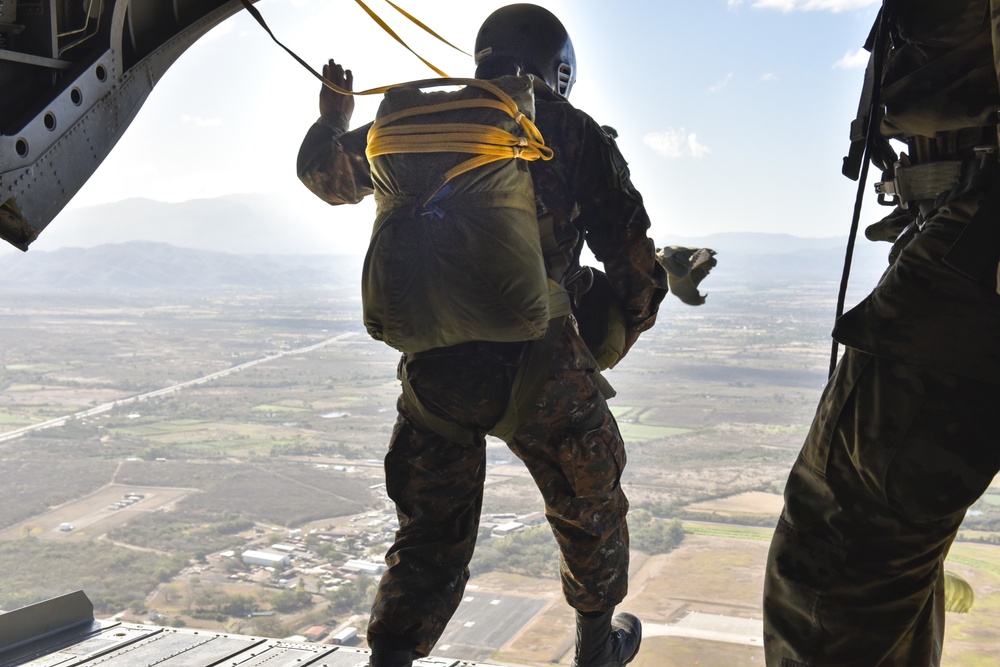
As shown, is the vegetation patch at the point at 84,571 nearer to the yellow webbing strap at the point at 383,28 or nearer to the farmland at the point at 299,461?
the farmland at the point at 299,461

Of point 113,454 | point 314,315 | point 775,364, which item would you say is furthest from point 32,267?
point 775,364

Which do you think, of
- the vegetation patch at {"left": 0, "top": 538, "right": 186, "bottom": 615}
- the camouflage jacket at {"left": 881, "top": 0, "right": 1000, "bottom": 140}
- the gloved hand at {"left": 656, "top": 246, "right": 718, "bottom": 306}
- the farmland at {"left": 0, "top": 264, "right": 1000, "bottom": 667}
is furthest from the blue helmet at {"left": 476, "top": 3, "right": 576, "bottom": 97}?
the vegetation patch at {"left": 0, "top": 538, "right": 186, "bottom": 615}

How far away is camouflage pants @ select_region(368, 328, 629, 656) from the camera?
6.88ft

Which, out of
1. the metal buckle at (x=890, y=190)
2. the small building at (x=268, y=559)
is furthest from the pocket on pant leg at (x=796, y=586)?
the small building at (x=268, y=559)

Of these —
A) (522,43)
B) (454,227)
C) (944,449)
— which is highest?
(522,43)

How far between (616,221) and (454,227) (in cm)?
53

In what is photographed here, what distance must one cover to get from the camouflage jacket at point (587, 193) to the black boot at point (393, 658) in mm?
1039

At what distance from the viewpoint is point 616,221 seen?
2.25m

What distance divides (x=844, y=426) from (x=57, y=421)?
46.7ft

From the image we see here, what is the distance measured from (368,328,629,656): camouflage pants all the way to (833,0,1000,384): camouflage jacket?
0.87 meters

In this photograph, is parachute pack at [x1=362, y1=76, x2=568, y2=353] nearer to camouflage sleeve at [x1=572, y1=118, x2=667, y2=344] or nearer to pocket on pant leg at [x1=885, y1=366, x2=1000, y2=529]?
camouflage sleeve at [x1=572, y1=118, x2=667, y2=344]

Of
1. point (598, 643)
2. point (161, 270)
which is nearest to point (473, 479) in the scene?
point (598, 643)

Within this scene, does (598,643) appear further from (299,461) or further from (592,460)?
(299,461)

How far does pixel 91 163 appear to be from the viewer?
228cm
